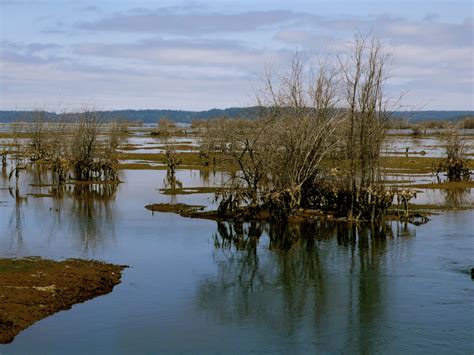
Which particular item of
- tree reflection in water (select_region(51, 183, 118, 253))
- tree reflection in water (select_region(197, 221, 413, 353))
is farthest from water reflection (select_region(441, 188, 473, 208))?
tree reflection in water (select_region(51, 183, 118, 253))

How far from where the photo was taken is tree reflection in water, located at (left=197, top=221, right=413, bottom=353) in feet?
55.2

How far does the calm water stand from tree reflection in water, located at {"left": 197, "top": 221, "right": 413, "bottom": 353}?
4cm

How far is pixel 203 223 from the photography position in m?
32.0

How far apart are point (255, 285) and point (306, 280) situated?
172 cm

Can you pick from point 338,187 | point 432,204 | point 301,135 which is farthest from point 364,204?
point 432,204

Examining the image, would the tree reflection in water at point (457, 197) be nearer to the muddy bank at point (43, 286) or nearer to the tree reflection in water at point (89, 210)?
the tree reflection in water at point (89, 210)

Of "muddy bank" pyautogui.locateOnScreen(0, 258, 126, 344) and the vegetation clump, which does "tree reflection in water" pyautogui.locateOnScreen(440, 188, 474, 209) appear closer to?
the vegetation clump

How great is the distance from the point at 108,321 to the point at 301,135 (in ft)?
59.3

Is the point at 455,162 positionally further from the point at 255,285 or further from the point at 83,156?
the point at 255,285

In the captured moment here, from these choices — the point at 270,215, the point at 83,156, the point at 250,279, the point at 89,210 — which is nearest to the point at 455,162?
the point at 270,215

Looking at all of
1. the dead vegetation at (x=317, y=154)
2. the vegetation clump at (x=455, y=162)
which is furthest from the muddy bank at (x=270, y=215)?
the vegetation clump at (x=455, y=162)

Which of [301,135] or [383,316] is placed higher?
[301,135]

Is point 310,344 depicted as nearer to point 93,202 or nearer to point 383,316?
point 383,316

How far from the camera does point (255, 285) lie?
67.9 ft
